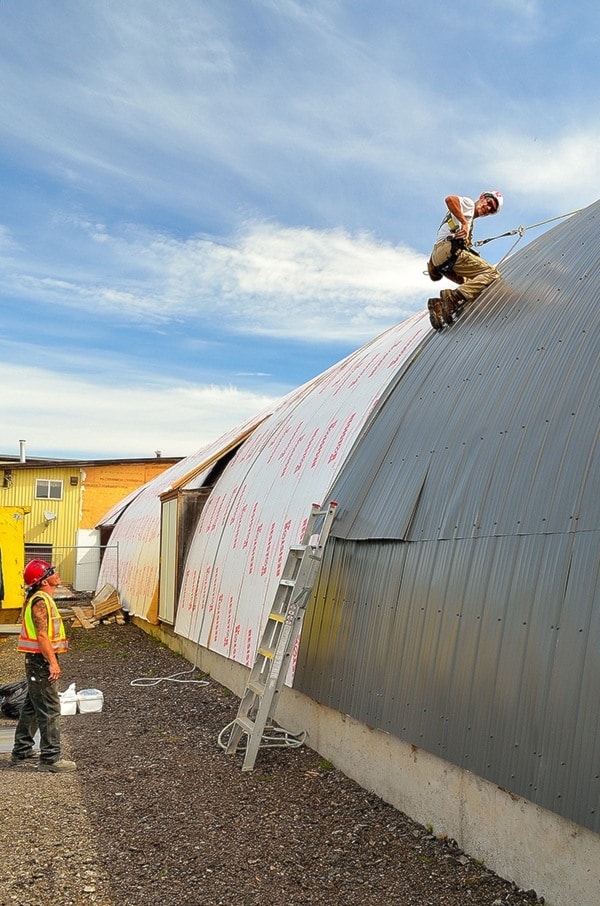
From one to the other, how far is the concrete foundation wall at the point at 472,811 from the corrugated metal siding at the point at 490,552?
0.61 feet

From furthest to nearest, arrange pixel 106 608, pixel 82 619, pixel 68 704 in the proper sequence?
pixel 106 608 < pixel 82 619 < pixel 68 704

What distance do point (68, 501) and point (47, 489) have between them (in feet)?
3.48

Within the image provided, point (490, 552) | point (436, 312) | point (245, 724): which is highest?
point (436, 312)

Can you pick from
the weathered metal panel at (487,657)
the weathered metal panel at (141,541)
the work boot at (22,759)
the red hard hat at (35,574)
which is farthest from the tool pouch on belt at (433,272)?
the weathered metal panel at (141,541)

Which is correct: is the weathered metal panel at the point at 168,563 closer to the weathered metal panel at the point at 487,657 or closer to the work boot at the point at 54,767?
the work boot at the point at 54,767

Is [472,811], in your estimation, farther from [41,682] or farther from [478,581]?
[41,682]

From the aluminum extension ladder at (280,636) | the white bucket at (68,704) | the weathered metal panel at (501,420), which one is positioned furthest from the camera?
the white bucket at (68,704)

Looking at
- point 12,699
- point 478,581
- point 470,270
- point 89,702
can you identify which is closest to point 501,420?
point 478,581

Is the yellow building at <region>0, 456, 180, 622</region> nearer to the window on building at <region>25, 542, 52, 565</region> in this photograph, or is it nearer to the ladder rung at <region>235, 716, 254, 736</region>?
the window on building at <region>25, 542, 52, 565</region>

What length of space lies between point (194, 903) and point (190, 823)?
141cm

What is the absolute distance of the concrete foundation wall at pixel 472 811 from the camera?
4781 millimetres

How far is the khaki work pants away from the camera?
9.23 m

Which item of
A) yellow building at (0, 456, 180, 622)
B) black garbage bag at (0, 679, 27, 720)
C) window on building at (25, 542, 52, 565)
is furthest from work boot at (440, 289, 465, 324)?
window on building at (25, 542, 52, 565)

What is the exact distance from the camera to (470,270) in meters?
9.31
